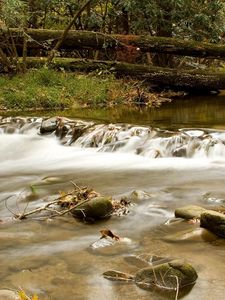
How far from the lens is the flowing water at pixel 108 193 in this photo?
345 cm

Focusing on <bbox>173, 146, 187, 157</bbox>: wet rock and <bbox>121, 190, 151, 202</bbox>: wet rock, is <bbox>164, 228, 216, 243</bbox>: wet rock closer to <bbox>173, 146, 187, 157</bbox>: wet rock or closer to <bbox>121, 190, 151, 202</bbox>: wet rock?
<bbox>121, 190, 151, 202</bbox>: wet rock

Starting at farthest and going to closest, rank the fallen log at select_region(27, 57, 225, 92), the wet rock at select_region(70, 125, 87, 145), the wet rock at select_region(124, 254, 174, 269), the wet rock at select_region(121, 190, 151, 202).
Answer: the fallen log at select_region(27, 57, 225, 92) → the wet rock at select_region(70, 125, 87, 145) → the wet rock at select_region(121, 190, 151, 202) → the wet rock at select_region(124, 254, 174, 269)

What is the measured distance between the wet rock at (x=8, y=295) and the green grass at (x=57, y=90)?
33.8 feet

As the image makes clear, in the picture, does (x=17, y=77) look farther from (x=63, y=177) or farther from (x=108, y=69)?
(x=63, y=177)

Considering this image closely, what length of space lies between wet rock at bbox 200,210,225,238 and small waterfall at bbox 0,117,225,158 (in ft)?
12.4

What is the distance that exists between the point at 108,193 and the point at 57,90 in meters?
8.35

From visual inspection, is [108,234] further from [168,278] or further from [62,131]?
[62,131]

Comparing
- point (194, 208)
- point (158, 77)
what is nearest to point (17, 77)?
point (158, 77)

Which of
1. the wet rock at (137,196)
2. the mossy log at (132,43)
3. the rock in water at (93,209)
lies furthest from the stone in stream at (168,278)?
the mossy log at (132,43)

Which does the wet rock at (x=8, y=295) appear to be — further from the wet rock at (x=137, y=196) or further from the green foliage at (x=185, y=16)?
the green foliage at (x=185, y=16)

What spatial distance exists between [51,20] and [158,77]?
6.44m

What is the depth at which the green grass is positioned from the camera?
1316cm

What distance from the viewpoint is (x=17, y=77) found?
1427 cm

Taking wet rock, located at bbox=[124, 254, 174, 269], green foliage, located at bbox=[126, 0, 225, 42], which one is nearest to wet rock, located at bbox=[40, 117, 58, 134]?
wet rock, located at bbox=[124, 254, 174, 269]
